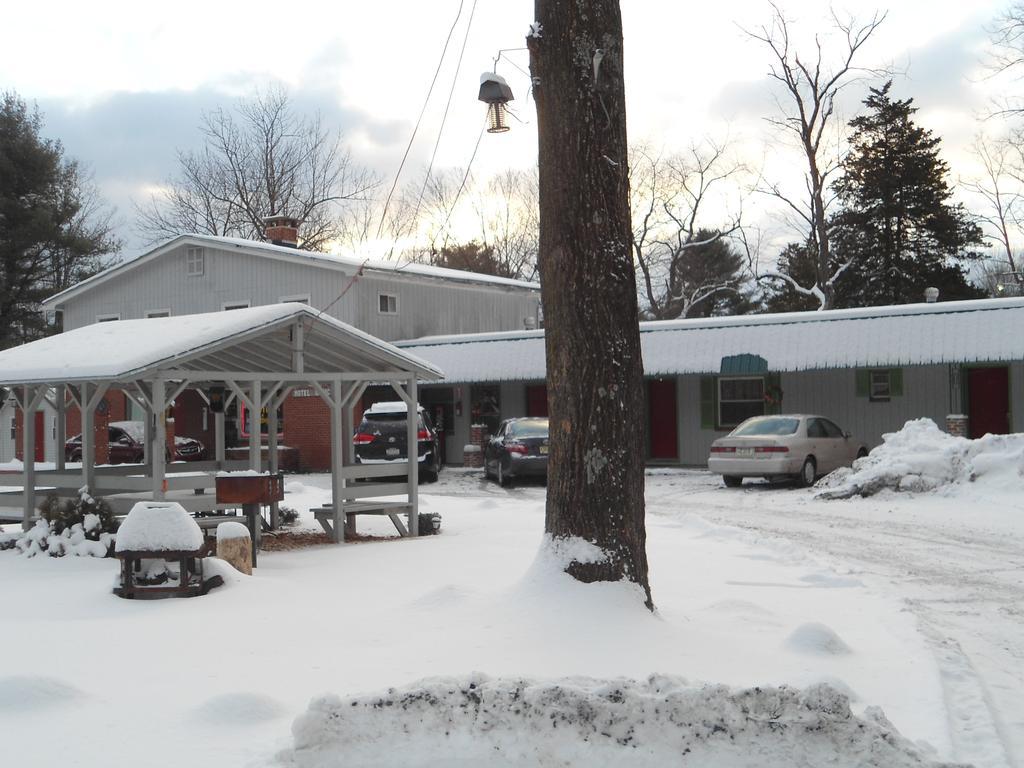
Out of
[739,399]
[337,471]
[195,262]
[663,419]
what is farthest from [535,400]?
[337,471]

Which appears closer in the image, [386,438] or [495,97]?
[495,97]

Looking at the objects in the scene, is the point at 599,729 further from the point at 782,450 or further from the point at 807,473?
the point at 807,473

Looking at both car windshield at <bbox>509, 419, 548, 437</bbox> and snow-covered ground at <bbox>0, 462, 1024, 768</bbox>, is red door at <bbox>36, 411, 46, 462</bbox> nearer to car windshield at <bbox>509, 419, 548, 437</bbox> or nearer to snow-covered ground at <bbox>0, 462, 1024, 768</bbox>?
car windshield at <bbox>509, 419, 548, 437</bbox>

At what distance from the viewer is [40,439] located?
34.9m

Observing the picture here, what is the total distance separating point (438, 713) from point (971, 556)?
895 centimetres

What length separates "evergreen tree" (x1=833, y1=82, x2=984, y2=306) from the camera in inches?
1766

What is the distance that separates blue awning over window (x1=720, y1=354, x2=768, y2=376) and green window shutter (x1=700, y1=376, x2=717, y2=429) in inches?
55.4

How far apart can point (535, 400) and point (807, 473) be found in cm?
1131

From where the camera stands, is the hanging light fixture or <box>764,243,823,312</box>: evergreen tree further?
<box>764,243,823,312</box>: evergreen tree

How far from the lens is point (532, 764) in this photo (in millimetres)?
5172

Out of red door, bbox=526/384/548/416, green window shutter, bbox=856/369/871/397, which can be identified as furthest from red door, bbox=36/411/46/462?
green window shutter, bbox=856/369/871/397

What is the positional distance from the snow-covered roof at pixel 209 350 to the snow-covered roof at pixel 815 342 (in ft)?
43.8

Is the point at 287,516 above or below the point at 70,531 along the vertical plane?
below

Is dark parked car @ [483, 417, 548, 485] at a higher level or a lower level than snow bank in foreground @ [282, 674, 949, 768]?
higher
